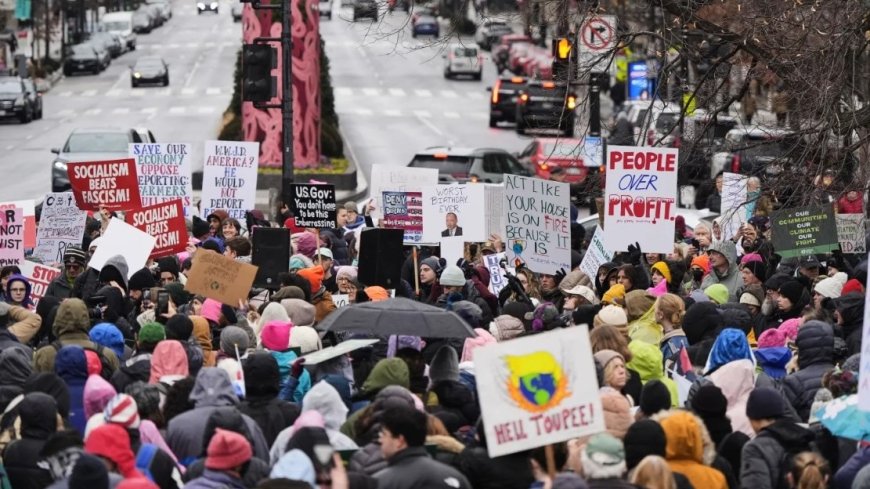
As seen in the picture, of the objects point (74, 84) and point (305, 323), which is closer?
point (305, 323)

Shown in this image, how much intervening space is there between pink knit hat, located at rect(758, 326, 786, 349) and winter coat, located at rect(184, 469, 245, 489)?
448 cm

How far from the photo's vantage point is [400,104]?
6216cm

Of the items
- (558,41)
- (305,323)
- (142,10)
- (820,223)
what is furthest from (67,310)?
(142,10)

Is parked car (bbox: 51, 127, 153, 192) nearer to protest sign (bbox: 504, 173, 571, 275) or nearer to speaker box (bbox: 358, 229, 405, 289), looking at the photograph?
protest sign (bbox: 504, 173, 571, 275)

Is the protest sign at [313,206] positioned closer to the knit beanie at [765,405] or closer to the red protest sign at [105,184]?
the red protest sign at [105,184]

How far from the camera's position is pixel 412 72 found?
75.6m

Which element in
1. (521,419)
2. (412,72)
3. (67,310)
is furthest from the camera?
(412,72)

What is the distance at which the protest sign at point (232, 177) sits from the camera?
65.9 ft

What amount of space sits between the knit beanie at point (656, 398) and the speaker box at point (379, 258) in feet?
17.4

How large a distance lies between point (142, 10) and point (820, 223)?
277 feet

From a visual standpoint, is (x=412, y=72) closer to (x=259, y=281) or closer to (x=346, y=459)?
(x=259, y=281)

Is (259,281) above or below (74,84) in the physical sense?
above

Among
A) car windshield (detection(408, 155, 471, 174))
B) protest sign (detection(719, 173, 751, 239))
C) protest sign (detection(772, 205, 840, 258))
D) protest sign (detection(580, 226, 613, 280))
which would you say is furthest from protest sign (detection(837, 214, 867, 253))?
car windshield (detection(408, 155, 471, 174))

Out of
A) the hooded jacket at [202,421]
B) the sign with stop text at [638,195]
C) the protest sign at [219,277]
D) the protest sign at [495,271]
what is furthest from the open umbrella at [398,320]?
the sign with stop text at [638,195]
